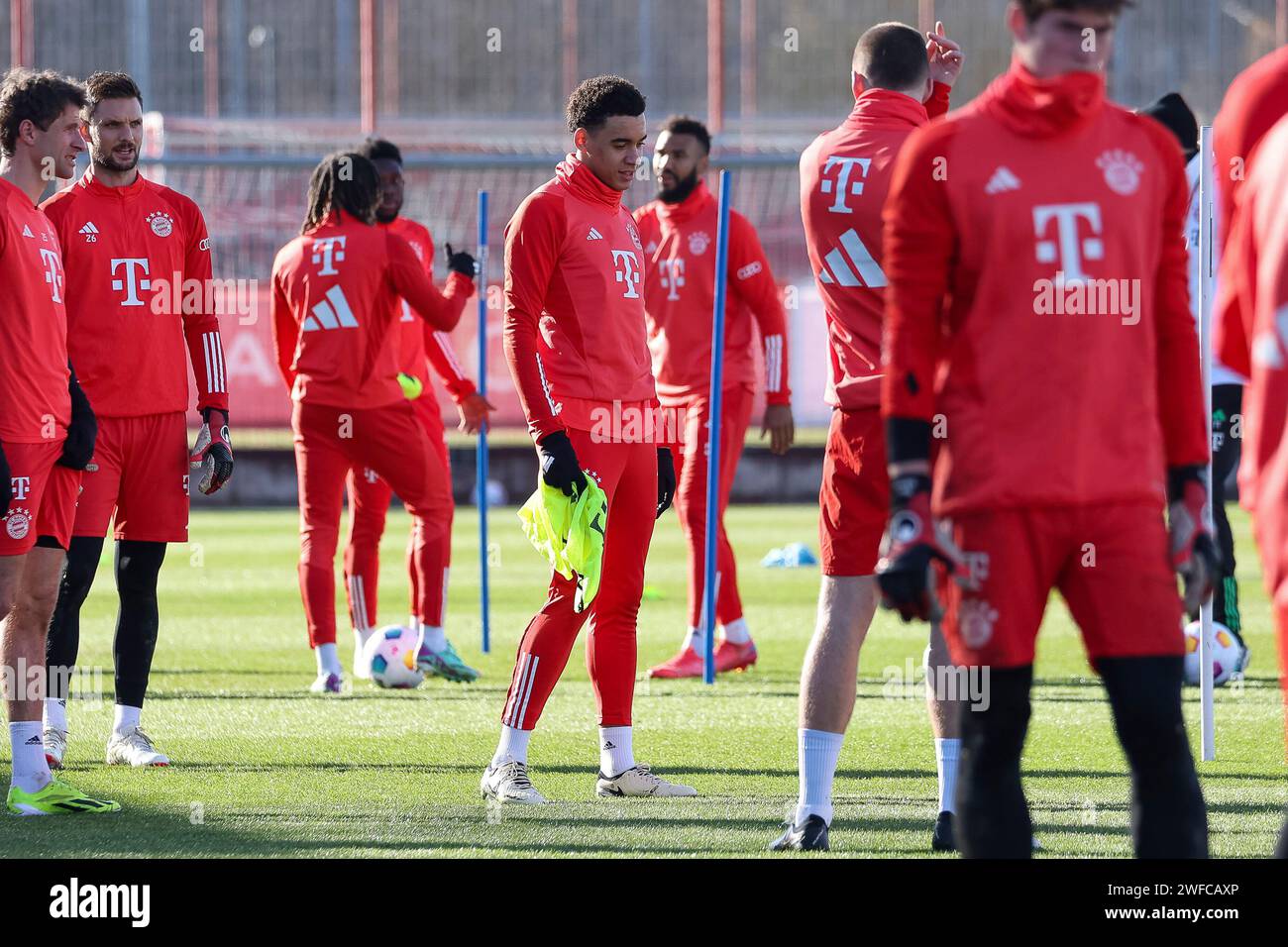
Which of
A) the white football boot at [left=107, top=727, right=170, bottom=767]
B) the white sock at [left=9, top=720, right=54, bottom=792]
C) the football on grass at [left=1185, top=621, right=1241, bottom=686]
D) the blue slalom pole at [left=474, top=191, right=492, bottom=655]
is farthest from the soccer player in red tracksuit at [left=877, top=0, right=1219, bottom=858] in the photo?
the blue slalom pole at [left=474, top=191, right=492, bottom=655]

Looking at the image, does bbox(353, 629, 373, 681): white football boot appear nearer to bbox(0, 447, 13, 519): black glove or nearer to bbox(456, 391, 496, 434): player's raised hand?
bbox(456, 391, 496, 434): player's raised hand

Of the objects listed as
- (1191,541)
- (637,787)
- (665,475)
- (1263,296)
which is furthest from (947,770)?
(1263,296)

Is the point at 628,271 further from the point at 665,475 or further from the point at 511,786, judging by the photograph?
the point at 511,786

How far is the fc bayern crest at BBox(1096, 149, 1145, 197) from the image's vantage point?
389 centimetres

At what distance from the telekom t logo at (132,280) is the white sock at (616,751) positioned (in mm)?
2170

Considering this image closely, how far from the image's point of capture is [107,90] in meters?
6.59

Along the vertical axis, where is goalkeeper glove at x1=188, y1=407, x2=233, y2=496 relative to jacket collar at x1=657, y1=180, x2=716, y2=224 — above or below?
below

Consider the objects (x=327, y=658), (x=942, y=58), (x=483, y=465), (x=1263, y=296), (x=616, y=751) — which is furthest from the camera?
(x=483, y=465)

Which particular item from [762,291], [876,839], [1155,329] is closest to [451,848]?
[876,839]

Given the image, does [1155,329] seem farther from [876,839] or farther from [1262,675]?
[1262,675]

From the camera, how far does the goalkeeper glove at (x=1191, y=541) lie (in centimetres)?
383

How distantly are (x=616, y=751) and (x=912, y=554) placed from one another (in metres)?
2.70

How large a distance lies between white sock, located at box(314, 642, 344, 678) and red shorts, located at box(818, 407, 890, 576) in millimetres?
4004

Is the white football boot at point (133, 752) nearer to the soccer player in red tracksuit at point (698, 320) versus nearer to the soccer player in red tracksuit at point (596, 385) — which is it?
the soccer player in red tracksuit at point (596, 385)
